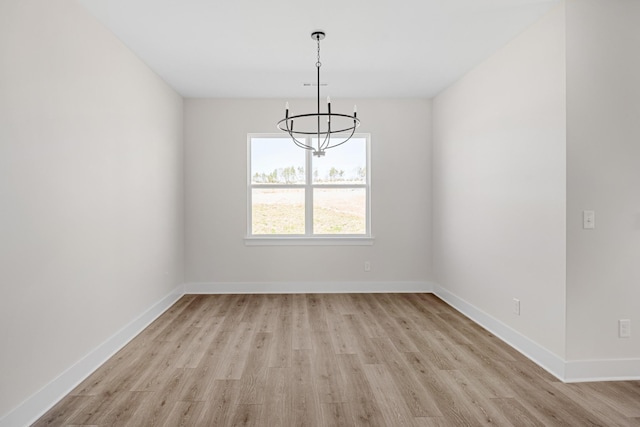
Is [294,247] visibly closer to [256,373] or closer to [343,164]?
[343,164]

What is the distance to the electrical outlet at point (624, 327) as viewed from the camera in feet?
8.73

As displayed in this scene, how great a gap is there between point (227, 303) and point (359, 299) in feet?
5.45

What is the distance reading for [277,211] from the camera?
17.6 feet

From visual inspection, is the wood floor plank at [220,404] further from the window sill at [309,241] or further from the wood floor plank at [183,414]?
the window sill at [309,241]

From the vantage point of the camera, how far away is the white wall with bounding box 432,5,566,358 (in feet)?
9.11

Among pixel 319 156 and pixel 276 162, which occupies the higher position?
pixel 276 162

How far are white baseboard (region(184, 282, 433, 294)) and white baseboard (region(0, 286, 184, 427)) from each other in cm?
127

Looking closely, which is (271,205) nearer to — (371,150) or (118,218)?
(371,150)

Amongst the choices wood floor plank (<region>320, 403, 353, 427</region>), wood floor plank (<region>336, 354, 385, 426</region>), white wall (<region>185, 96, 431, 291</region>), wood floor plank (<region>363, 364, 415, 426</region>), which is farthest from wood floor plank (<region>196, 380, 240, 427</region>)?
white wall (<region>185, 96, 431, 291</region>)

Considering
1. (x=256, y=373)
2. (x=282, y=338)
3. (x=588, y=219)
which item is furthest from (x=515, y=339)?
(x=256, y=373)

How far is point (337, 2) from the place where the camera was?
8.97 ft

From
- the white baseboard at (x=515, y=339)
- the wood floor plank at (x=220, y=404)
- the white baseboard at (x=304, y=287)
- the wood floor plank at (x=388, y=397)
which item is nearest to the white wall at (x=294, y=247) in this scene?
the white baseboard at (x=304, y=287)

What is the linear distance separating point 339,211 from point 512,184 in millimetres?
2489

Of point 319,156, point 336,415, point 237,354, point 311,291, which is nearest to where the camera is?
point 336,415
